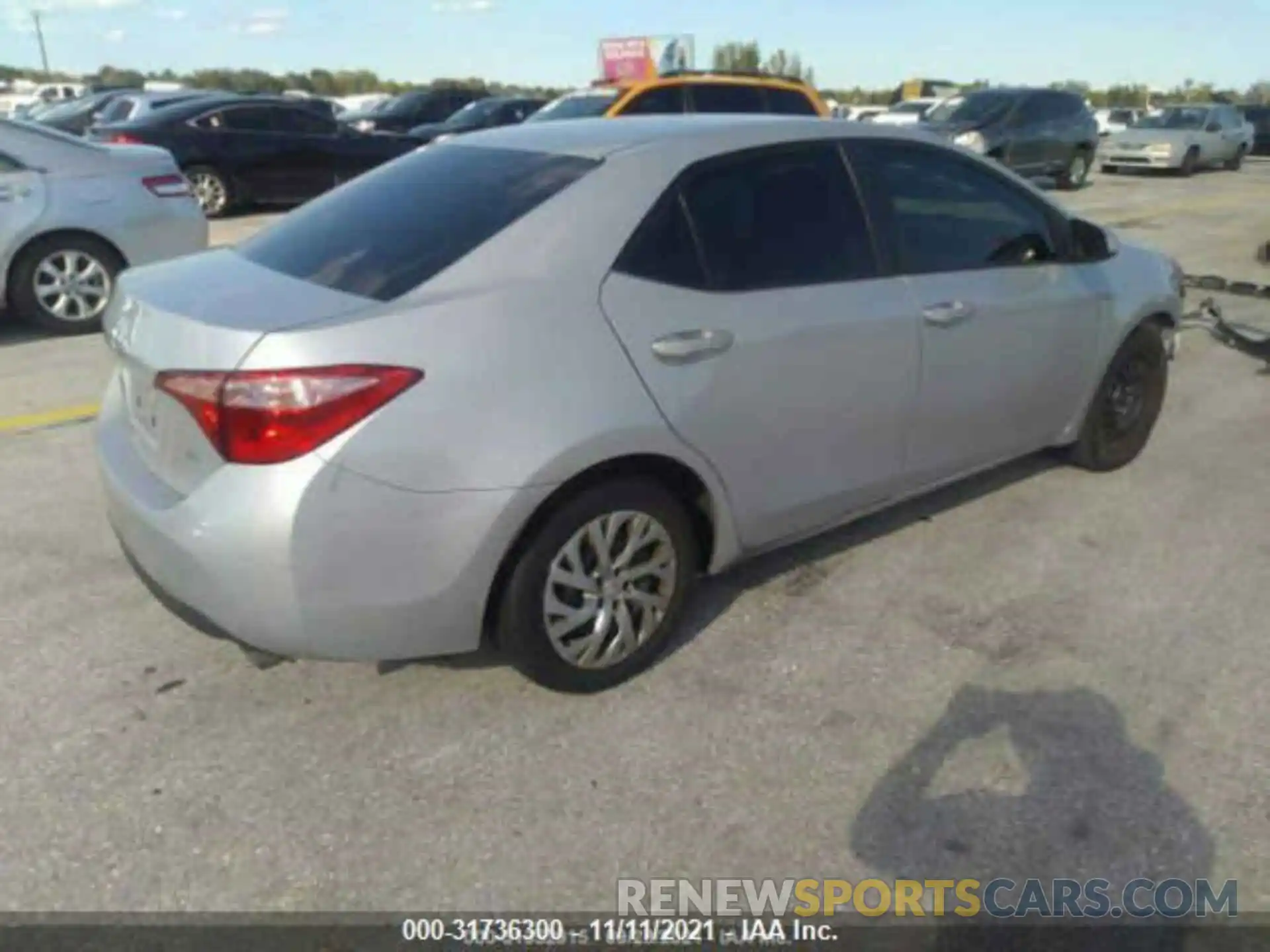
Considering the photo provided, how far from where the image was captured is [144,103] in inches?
616

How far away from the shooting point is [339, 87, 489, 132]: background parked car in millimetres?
20156

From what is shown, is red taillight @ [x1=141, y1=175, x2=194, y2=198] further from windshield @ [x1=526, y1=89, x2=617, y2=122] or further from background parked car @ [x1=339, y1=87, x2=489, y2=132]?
background parked car @ [x1=339, y1=87, x2=489, y2=132]

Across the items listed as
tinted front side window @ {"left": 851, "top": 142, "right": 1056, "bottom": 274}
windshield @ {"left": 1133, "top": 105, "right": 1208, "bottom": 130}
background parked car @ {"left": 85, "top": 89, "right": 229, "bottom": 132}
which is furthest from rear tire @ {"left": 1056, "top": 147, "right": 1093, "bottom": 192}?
tinted front side window @ {"left": 851, "top": 142, "right": 1056, "bottom": 274}

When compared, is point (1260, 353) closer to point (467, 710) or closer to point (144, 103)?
point (467, 710)

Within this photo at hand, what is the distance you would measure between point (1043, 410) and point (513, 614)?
2511 mm

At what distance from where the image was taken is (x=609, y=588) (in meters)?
2.83

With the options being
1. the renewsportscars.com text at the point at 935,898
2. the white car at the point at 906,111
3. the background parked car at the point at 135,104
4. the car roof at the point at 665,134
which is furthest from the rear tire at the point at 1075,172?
the renewsportscars.com text at the point at 935,898

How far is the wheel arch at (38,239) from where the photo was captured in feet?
22.1

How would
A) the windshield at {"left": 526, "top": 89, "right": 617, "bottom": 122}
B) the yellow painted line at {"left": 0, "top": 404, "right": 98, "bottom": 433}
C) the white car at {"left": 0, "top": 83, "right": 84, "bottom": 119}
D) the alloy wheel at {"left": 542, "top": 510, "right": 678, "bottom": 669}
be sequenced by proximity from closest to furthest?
the alloy wheel at {"left": 542, "top": 510, "right": 678, "bottom": 669}
the yellow painted line at {"left": 0, "top": 404, "right": 98, "bottom": 433}
the windshield at {"left": 526, "top": 89, "right": 617, "bottom": 122}
the white car at {"left": 0, "top": 83, "right": 84, "bottom": 119}

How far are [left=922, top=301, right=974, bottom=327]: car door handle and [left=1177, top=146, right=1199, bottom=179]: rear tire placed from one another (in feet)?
73.2

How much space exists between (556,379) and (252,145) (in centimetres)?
1282

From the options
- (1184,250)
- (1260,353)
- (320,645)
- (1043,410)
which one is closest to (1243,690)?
(1043,410)

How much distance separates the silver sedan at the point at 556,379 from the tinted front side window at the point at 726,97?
8.82m

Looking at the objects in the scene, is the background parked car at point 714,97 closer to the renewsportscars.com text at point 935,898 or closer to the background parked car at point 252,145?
the background parked car at point 252,145
